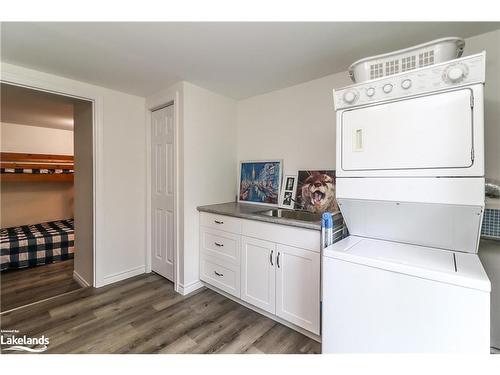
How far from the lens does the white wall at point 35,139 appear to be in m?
3.83

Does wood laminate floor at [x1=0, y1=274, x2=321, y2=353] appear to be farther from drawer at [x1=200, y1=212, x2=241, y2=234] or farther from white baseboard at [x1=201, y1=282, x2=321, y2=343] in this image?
drawer at [x1=200, y1=212, x2=241, y2=234]

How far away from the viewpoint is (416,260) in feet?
3.74

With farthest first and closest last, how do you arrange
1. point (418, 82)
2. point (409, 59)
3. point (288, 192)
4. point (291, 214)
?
1. point (288, 192)
2. point (291, 214)
3. point (409, 59)
4. point (418, 82)

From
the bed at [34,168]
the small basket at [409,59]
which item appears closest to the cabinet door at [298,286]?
the small basket at [409,59]

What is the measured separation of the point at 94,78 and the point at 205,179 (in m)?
1.39

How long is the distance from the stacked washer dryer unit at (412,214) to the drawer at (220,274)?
0.95 meters

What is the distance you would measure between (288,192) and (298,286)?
95cm

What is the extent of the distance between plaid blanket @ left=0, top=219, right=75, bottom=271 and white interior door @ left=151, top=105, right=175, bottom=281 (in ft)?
4.96

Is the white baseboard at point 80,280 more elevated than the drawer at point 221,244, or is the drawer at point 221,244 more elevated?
the drawer at point 221,244

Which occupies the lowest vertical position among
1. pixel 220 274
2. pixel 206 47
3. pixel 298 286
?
pixel 220 274

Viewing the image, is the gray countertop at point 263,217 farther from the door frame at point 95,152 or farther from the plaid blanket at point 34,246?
the plaid blanket at point 34,246

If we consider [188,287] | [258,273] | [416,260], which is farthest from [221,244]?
[416,260]

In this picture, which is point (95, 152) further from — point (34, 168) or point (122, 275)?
point (34, 168)
